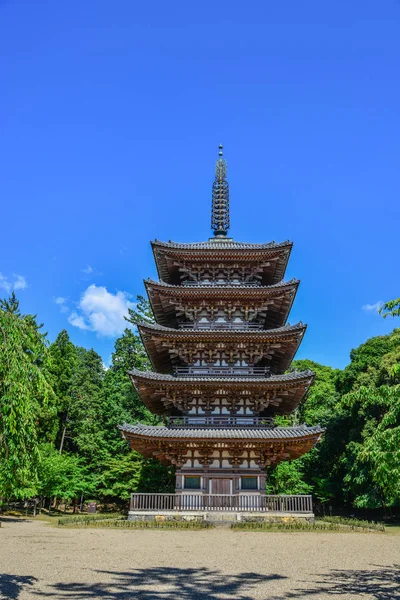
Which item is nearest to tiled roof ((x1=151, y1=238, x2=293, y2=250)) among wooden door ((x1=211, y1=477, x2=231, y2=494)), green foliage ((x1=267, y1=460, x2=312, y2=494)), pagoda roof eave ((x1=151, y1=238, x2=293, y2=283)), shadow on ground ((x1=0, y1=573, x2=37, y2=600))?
pagoda roof eave ((x1=151, y1=238, x2=293, y2=283))

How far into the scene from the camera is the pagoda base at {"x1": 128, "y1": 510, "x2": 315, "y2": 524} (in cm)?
2334

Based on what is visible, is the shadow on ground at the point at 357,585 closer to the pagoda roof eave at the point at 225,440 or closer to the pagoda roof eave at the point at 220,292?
the pagoda roof eave at the point at 225,440

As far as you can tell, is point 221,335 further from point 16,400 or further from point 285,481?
point 16,400

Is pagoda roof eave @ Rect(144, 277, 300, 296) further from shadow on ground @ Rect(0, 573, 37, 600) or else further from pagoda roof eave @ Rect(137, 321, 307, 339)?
shadow on ground @ Rect(0, 573, 37, 600)

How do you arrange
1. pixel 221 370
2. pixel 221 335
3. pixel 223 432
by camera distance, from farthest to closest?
pixel 221 370
pixel 221 335
pixel 223 432

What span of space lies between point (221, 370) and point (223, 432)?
3.76m

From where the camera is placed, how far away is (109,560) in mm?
Result: 12898

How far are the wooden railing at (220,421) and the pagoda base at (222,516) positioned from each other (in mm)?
4346

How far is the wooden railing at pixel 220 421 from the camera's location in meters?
26.2

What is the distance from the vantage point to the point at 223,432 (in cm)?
2494

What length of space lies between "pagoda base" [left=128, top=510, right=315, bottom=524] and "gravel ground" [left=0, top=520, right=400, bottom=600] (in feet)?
14.9

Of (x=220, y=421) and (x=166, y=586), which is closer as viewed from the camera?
(x=166, y=586)

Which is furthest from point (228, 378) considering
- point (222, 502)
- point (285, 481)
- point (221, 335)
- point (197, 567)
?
point (285, 481)

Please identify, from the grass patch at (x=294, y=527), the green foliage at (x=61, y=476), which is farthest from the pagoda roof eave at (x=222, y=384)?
the green foliage at (x=61, y=476)
